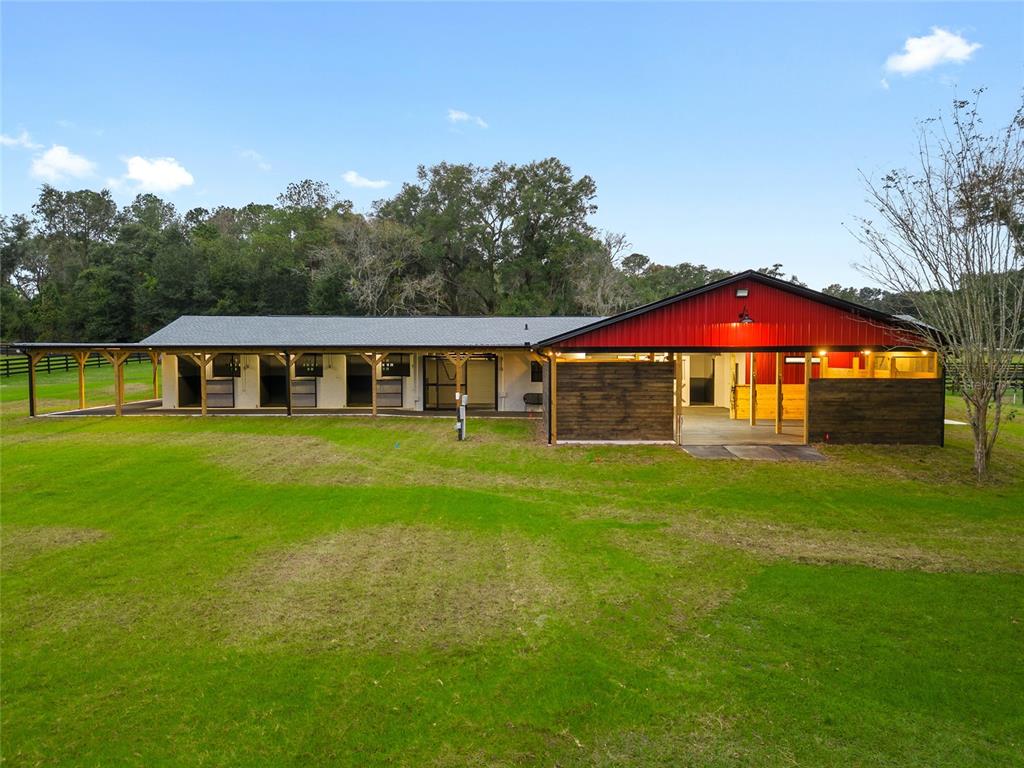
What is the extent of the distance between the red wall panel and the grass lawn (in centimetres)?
452

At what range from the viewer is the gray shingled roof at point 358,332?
59.0ft

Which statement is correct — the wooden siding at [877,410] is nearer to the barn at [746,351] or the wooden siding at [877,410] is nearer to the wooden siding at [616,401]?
the barn at [746,351]

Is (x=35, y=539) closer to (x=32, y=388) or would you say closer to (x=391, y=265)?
(x=32, y=388)

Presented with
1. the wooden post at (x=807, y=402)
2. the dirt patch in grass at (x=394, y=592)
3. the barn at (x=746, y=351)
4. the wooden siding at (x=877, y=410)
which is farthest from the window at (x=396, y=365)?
the dirt patch in grass at (x=394, y=592)

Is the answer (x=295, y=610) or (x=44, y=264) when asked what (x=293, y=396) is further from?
(x=44, y=264)

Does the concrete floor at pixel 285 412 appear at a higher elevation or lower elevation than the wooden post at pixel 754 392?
lower

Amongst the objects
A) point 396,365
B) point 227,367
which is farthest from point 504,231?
point 227,367

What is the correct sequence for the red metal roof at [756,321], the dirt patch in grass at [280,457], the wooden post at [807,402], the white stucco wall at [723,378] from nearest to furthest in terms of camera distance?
the dirt patch in grass at [280,457] → the red metal roof at [756,321] → the wooden post at [807,402] → the white stucco wall at [723,378]

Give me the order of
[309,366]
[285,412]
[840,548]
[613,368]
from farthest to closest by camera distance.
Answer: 1. [309,366]
2. [285,412]
3. [613,368]
4. [840,548]

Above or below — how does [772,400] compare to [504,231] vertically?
below

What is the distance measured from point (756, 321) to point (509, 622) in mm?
11019

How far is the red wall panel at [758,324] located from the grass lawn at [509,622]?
4520mm

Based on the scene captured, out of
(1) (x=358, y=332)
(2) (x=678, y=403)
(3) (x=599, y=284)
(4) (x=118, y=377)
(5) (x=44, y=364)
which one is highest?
(3) (x=599, y=284)

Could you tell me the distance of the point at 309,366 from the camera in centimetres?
1905
